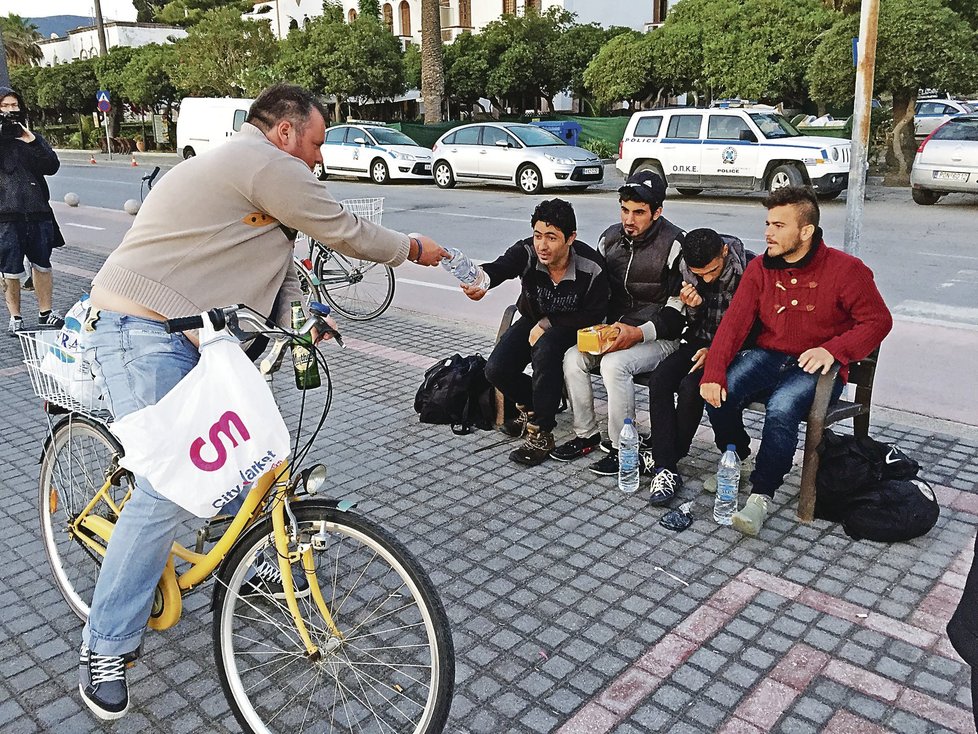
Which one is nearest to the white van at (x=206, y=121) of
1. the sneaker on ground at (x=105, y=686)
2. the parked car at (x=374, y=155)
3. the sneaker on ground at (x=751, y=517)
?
the parked car at (x=374, y=155)

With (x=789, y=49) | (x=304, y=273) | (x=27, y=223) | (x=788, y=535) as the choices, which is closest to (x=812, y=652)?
(x=788, y=535)

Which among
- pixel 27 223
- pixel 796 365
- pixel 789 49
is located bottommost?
pixel 796 365

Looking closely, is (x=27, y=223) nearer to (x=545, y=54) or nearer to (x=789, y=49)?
(x=789, y=49)

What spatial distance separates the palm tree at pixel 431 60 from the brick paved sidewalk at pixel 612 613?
77.4 feet

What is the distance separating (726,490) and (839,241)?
328 inches

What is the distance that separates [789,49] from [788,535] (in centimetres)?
1867

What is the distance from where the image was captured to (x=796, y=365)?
13.8 feet

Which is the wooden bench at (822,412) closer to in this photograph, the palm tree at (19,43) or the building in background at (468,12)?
the building in background at (468,12)

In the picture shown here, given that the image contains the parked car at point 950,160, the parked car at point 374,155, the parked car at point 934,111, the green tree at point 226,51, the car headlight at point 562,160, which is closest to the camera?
the parked car at point 950,160

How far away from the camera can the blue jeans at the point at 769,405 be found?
4.03 metres

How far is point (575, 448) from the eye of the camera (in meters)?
4.88

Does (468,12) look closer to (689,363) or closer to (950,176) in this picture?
(950,176)

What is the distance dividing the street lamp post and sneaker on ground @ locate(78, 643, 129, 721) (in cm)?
458

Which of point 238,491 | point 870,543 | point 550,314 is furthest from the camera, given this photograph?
point 550,314
